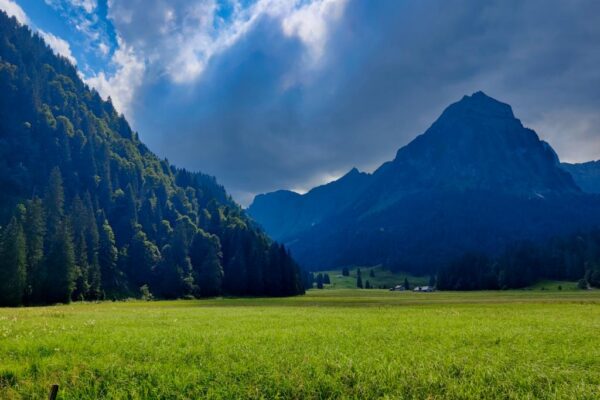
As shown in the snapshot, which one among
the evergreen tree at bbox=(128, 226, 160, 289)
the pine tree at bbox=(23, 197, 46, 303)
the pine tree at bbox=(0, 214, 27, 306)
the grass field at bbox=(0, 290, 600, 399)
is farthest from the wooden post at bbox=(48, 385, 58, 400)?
the evergreen tree at bbox=(128, 226, 160, 289)

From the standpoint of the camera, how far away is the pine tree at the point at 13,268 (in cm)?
9488

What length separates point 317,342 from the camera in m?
23.5

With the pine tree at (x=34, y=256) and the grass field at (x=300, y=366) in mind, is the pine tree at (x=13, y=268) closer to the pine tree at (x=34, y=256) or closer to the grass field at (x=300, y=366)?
the pine tree at (x=34, y=256)

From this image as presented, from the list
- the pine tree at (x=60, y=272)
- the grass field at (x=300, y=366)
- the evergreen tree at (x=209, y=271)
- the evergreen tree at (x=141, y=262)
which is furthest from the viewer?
the evergreen tree at (x=141, y=262)

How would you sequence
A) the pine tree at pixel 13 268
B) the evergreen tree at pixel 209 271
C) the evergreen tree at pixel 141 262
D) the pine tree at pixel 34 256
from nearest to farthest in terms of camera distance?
the pine tree at pixel 13 268 → the pine tree at pixel 34 256 → the evergreen tree at pixel 209 271 → the evergreen tree at pixel 141 262

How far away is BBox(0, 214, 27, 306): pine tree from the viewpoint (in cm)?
Answer: 9488

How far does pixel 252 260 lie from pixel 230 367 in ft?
556

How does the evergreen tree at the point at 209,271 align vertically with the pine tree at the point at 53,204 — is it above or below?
below

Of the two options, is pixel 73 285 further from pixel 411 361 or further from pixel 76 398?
pixel 411 361

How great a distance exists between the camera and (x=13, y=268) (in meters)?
97.3

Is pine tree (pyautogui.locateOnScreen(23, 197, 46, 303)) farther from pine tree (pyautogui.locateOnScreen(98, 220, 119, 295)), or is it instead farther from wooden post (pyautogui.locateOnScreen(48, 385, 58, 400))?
wooden post (pyautogui.locateOnScreen(48, 385, 58, 400))

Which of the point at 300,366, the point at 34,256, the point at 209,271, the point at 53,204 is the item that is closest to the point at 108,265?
the point at 53,204

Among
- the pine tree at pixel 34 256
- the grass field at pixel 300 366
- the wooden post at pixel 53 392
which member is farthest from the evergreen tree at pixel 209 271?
the wooden post at pixel 53 392

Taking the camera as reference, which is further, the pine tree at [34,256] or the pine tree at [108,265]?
the pine tree at [108,265]
